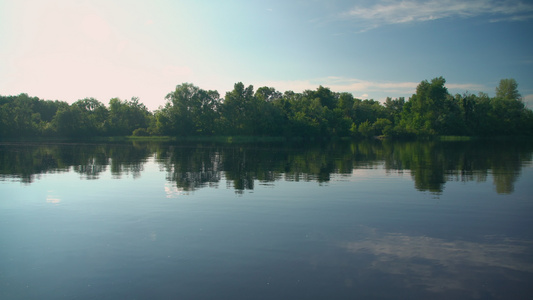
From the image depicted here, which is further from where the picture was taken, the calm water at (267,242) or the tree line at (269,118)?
the tree line at (269,118)

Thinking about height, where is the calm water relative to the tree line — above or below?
below

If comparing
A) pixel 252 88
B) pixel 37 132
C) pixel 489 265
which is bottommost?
pixel 489 265

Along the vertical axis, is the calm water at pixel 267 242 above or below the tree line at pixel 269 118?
below

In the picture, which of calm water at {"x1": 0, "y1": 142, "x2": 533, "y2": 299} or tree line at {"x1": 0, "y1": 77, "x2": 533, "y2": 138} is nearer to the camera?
calm water at {"x1": 0, "y1": 142, "x2": 533, "y2": 299}

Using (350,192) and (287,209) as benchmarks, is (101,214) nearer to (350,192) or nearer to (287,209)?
(287,209)

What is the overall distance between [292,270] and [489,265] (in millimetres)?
4594

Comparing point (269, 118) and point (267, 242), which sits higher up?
point (269, 118)

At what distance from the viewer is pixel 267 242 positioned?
934 cm

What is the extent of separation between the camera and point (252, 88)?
412ft

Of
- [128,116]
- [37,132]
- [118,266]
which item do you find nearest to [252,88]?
[128,116]

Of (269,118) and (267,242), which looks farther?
(269,118)

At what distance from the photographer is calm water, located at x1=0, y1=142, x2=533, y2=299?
22.6 ft

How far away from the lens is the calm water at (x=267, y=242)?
6.88m

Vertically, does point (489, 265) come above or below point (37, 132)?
below
